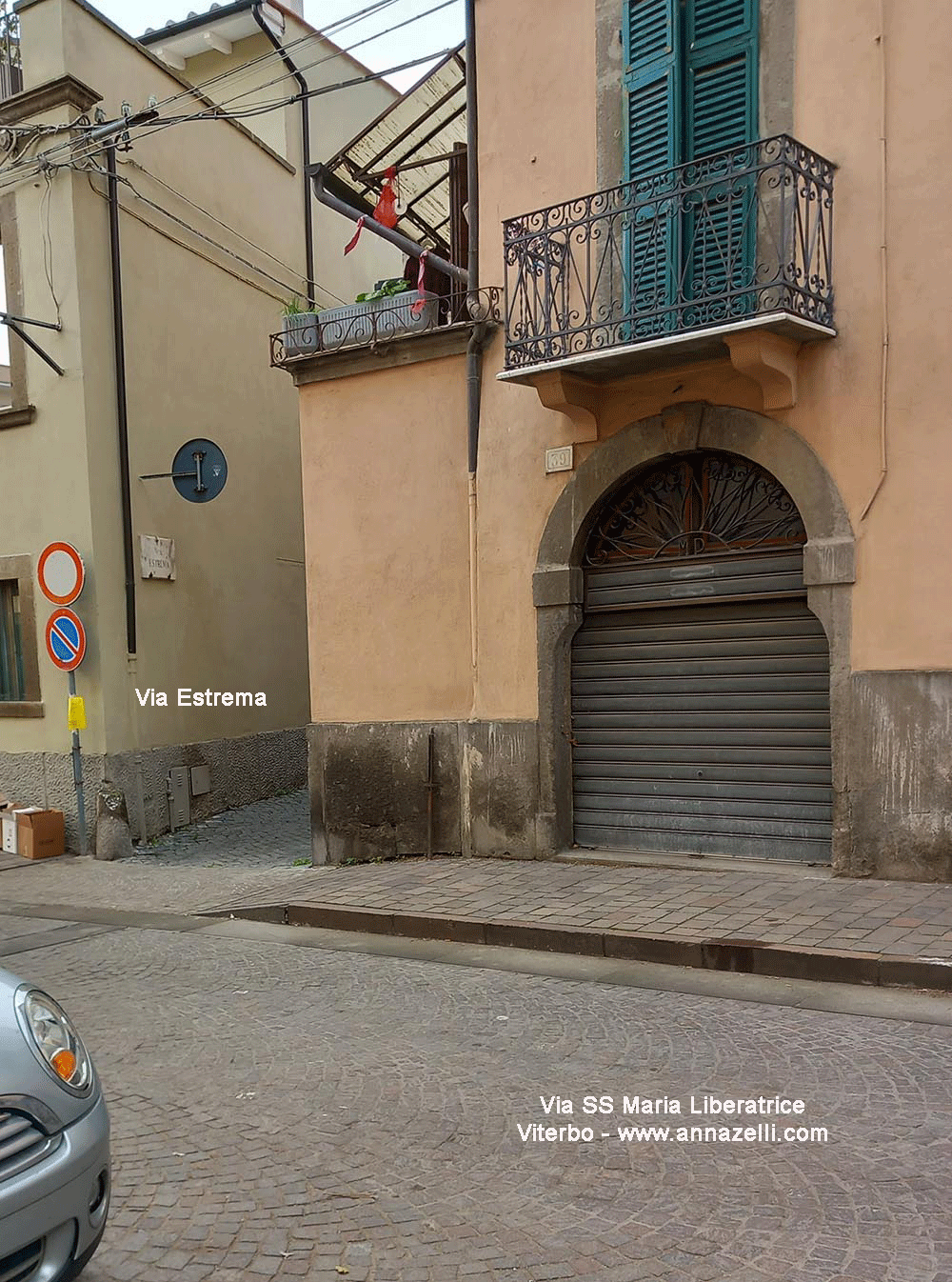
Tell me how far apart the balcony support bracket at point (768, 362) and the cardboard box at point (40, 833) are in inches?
344

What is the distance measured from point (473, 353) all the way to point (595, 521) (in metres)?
1.87

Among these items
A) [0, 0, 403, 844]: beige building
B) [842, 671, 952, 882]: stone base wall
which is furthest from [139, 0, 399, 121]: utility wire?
[842, 671, 952, 882]: stone base wall

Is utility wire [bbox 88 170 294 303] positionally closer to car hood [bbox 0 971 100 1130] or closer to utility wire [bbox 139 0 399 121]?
utility wire [bbox 139 0 399 121]

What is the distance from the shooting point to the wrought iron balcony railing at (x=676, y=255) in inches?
314

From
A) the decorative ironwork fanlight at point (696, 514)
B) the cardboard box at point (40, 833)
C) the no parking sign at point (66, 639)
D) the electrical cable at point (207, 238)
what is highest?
the electrical cable at point (207, 238)

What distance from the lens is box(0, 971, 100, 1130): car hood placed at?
2.84 meters

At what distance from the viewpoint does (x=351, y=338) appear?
10.9m

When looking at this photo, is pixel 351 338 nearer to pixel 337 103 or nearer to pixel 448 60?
pixel 448 60

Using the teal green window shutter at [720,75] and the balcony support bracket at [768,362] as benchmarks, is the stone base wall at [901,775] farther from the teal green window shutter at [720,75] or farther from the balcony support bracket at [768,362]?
the teal green window shutter at [720,75]

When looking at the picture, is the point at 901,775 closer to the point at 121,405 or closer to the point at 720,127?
the point at 720,127

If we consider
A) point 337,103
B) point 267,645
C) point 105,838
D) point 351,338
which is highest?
point 337,103

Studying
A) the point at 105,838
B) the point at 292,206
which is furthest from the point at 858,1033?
the point at 292,206

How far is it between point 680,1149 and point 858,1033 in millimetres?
1558

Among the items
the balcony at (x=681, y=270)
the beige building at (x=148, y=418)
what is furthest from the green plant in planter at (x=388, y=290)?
the beige building at (x=148, y=418)
